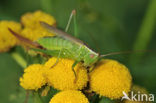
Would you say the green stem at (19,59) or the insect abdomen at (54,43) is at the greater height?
the insect abdomen at (54,43)

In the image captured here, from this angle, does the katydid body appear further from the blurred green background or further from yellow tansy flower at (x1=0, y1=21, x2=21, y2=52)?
the blurred green background

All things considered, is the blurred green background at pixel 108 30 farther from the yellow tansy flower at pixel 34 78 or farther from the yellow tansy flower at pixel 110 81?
the yellow tansy flower at pixel 34 78

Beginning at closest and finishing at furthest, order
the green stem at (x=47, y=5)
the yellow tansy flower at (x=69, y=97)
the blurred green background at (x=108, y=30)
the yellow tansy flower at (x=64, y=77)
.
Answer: the yellow tansy flower at (x=69, y=97), the yellow tansy flower at (x=64, y=77), the blurred green background at (x=108, y=30), the green stem at (x=47, y=5)

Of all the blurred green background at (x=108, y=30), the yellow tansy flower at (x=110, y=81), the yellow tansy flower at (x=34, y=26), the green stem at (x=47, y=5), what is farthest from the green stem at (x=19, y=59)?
the green stem at (x=47, y=5)

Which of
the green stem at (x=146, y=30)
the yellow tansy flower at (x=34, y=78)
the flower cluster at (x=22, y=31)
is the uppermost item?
the green stem at (x=146, y=30)

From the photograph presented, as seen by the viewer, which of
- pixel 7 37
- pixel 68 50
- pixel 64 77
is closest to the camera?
pixel 64 77

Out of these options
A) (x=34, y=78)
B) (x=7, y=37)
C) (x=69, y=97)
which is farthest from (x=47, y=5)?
(x=69, y=97)

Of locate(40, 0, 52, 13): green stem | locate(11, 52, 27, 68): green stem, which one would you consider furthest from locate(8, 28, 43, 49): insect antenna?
locate(40, 0, 52, 13): green stem

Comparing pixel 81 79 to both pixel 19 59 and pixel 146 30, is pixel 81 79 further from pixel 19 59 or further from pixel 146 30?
pixel 146 30
